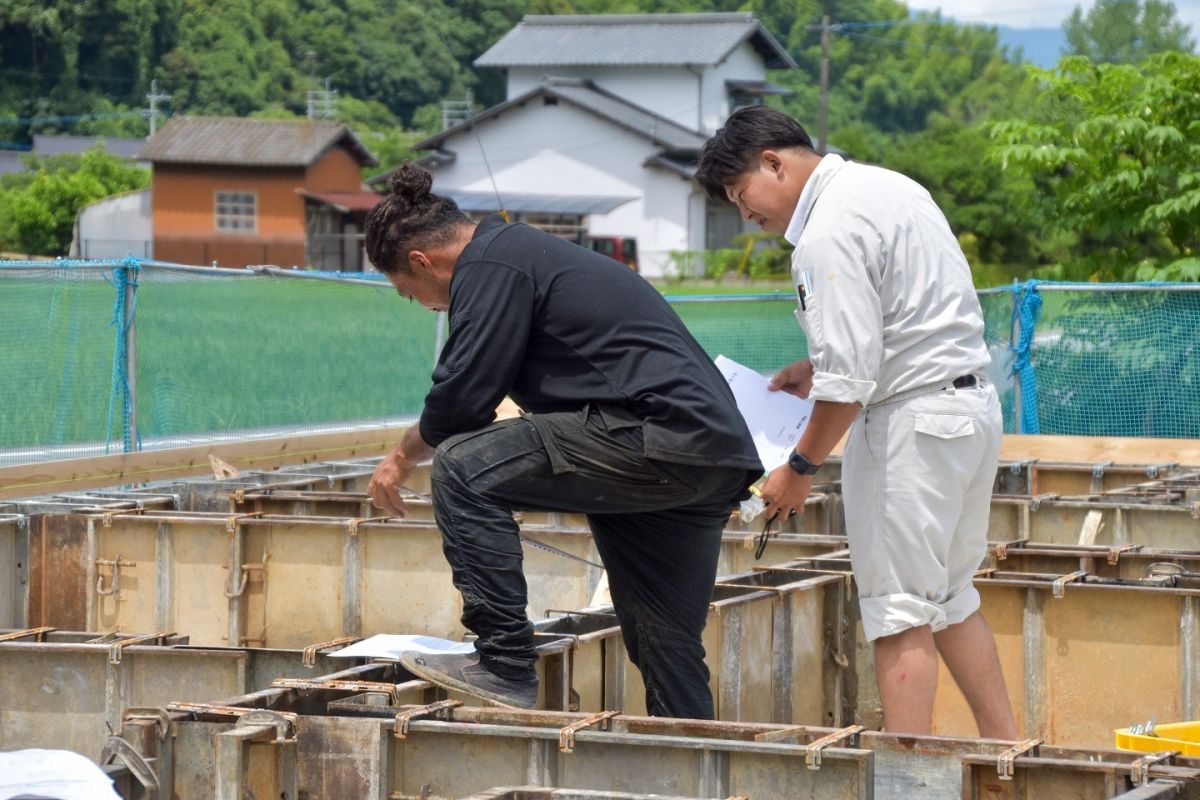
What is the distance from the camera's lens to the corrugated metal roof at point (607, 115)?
60.5 metres

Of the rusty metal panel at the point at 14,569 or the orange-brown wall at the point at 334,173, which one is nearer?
the rusty metal panel at the point at 14,569

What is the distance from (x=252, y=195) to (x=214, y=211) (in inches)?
53.9

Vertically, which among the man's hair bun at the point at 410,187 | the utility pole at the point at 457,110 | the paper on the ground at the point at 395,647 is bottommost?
the paper on the ground at the point at 395,647

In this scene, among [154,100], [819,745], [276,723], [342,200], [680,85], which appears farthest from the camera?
[154,100]

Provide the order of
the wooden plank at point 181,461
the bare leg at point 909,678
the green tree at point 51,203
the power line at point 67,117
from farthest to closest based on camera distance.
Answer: the power line at point 67,117
the green tree at point 51,203
the wooden plank at point 181,461
the bare leg at point 909,678

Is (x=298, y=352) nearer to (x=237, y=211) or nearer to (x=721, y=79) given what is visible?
(x=237, y=211)

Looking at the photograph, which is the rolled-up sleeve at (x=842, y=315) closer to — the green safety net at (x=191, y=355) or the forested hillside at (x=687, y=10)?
the green safety net at (x=191, y=355)

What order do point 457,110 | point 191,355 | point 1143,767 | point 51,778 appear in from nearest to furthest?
point 51,778, point 1143,767, point 191,355, point 457,110

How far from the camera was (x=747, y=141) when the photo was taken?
5.10 meters

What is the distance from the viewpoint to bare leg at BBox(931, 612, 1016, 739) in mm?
5207

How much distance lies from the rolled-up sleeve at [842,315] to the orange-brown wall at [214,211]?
2019 inches

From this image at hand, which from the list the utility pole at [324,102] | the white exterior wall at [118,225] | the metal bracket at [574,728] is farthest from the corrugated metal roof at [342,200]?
the metal bracket at [574,728]

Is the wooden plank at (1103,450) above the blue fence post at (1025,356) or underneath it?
underneath

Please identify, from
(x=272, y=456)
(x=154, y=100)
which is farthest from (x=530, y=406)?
(x=154, y=100)
